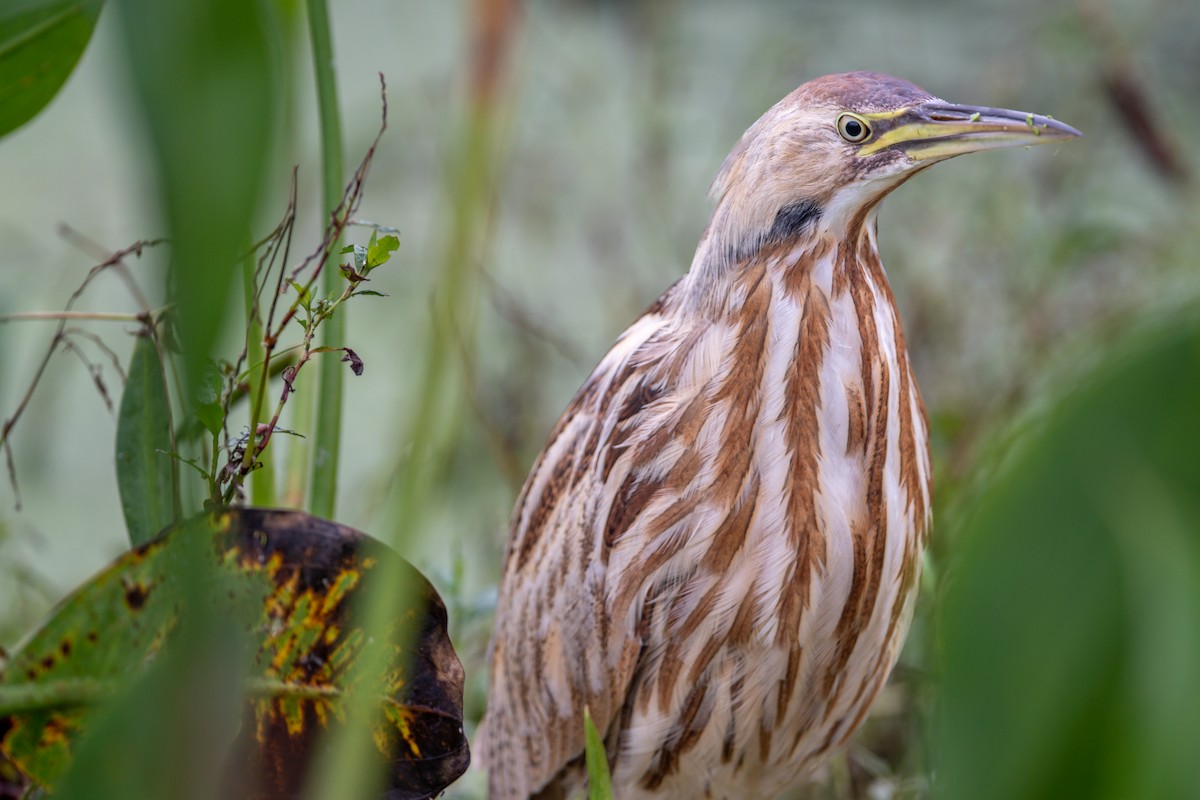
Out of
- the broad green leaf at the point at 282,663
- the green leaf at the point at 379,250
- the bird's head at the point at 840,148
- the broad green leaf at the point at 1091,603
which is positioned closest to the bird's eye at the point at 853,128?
the bird's head at the point at 840,148

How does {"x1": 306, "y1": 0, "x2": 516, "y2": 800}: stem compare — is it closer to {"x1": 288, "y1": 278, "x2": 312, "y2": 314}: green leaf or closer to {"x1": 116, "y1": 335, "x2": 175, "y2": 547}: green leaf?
{"x1": 288, "y1": 278, "x2": 312, "y2": 314}: green leaf

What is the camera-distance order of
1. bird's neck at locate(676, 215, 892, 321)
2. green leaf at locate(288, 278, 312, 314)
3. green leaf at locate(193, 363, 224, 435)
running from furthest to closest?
bird's neck at locate(676, 215, 892, 321) < green leaf at locate(288, 278, 312, 314) < green leaf at locate(193, 363, 224, 435)

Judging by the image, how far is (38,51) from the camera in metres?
0.76

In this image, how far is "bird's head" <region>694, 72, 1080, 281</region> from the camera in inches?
33.6

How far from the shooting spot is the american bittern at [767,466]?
90 centimetres

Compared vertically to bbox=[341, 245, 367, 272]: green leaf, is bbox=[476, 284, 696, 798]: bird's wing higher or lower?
lower

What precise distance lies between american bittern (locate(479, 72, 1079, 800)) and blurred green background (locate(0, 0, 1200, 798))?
25 cm

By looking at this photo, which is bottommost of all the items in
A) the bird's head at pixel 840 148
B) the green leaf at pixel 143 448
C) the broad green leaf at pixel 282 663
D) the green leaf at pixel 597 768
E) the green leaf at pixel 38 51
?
the green leaf at pixel 597 768

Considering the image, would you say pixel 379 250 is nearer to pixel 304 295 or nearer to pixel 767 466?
pixel 304 295

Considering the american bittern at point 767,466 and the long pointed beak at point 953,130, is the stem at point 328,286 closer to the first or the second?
the american bittern at point 767,466

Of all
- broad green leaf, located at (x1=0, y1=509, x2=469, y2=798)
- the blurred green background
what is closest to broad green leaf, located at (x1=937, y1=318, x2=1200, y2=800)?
broad green leaf, located at (x1=0, y1=509, x2=469, y2=798)

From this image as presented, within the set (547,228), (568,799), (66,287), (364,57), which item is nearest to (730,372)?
(568,799)

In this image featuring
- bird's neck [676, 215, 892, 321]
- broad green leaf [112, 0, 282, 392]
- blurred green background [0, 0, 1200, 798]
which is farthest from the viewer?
blurred green background [0, 0, 1200, 798]

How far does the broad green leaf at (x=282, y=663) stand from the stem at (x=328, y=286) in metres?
0.20
